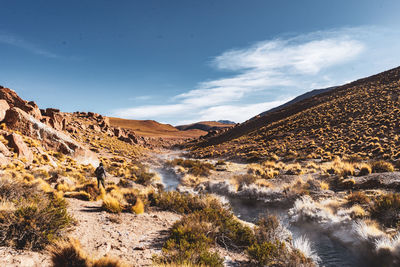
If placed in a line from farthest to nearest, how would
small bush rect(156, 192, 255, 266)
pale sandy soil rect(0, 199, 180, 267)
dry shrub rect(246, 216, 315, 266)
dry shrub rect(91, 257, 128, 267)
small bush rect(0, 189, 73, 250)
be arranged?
small bush rect(156, 192, 255, 266), dry shrub rect(246, 216, 315, 266), small bush rect(0, 189, 73, 250), pale sandy soil rect(0, 199, 180, 267), dry shrub rect(91, 257, 128, 267)

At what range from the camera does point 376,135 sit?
24.1m

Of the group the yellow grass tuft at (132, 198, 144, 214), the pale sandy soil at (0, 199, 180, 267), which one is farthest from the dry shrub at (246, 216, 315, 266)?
the yellow grass tuft at (132, 198, 144, 214)

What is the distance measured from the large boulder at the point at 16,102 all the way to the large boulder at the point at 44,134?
7.13 ft

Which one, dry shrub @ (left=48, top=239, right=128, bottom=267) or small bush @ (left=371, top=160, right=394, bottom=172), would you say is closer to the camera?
dry shrub @ (left=48, top=239, right=128, bottom=267)

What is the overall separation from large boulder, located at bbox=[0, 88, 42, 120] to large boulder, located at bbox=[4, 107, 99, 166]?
2.17 meters

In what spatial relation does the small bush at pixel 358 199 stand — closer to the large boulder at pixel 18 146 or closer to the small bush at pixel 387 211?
the small bush at pixel 387 211

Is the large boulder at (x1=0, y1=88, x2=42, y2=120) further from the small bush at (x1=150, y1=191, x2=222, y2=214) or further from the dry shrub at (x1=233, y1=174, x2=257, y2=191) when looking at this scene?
the dry shrub at (x1=233, y1=174, x2=257, y2=191)

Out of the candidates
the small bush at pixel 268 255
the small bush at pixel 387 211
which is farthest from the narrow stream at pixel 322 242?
the small bush at pixel 387 211

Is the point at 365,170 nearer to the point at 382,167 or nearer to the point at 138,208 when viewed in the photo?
the point at 382,167

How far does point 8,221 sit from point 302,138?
1307 inches

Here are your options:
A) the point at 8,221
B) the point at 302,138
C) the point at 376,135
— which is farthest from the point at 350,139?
the point at 8,221

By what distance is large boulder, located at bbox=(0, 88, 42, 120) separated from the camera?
19.7m

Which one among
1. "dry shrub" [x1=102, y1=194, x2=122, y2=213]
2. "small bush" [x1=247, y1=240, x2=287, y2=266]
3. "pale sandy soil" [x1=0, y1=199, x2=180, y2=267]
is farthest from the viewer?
"dry shrub" [x1=102, y1=194, x2=122, y2=213]

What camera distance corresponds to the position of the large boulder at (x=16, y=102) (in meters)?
19.7
